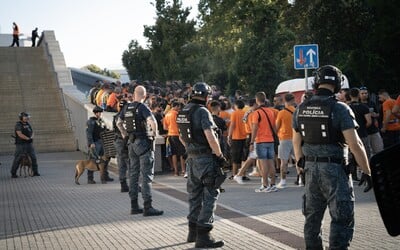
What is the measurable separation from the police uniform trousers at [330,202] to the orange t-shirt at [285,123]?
760 centimetres

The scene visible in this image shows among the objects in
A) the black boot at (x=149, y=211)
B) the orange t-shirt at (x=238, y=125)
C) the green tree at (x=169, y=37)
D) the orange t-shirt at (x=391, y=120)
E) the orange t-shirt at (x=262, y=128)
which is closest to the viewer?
the black boot at (x=149, y=211)

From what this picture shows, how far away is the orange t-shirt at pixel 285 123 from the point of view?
47.2 feet

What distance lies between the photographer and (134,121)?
1134 cm

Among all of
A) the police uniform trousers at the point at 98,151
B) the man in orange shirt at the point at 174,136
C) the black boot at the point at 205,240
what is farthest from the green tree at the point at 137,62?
the black boot at the point at 205,240

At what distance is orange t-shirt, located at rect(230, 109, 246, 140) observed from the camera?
1659 cm

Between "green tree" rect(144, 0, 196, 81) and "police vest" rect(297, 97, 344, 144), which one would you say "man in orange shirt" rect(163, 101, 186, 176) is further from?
"green tree" rect(144, 0, 196, 81)

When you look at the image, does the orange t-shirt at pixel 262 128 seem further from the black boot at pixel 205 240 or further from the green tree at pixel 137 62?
the green tree at pixel 137 62

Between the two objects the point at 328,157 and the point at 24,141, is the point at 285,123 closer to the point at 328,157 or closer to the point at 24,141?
the point at 328,157

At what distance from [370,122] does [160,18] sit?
3047 cm

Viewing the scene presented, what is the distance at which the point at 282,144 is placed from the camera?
14531 millimetres

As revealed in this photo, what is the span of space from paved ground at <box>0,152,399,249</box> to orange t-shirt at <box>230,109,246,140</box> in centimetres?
110

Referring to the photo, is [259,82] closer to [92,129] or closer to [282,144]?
[92,129]

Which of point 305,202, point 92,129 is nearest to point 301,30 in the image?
point 92,129

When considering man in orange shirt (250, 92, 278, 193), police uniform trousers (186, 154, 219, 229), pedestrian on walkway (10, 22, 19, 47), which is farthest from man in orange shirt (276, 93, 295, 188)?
pedestrian on walkway (10, 22, 19, 47)
